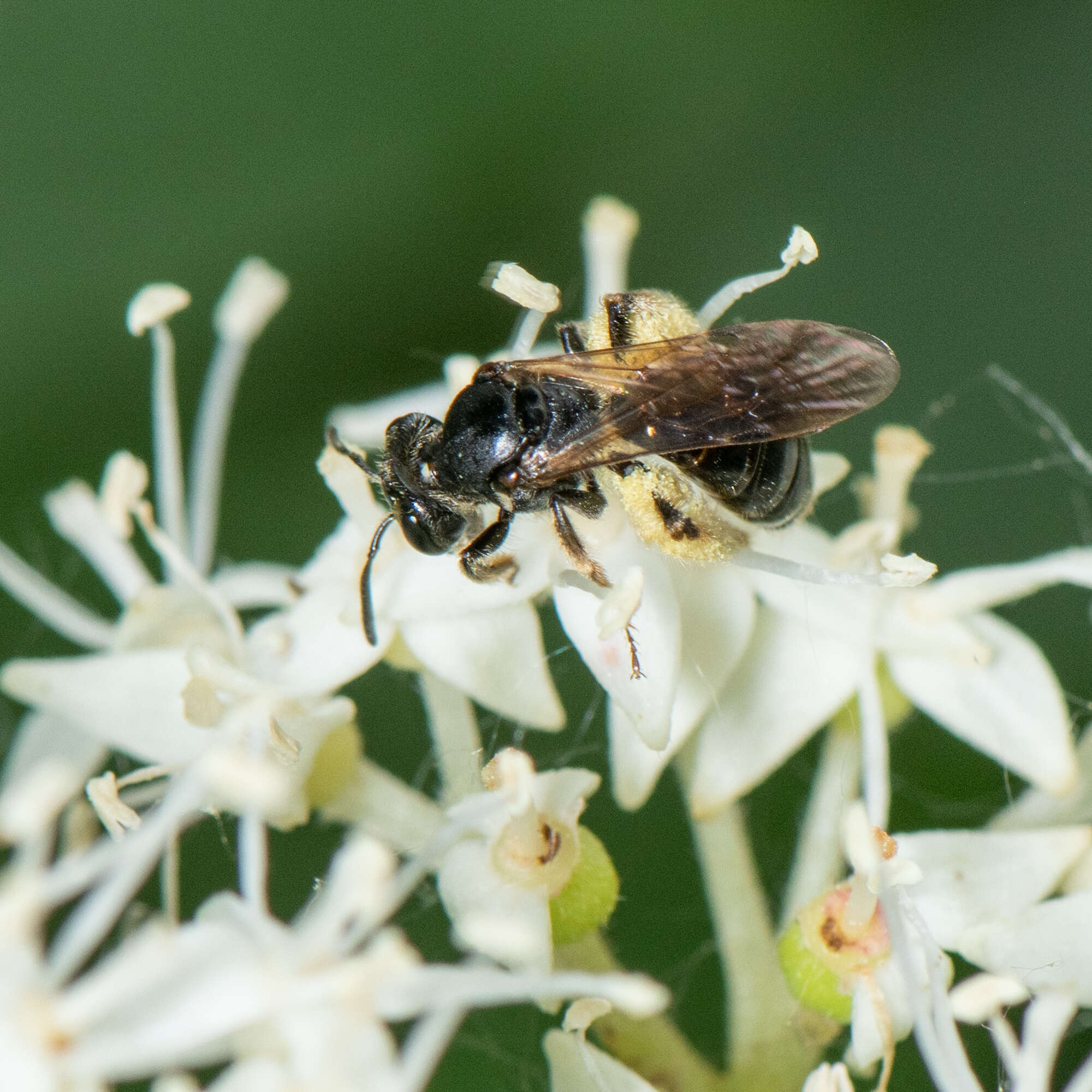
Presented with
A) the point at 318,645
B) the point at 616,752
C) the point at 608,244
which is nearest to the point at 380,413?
the point at 608,244

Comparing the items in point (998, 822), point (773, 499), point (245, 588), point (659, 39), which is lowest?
point (998, 822)

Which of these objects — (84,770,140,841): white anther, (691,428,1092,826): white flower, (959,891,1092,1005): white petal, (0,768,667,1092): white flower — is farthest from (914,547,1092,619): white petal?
(84,770,140,841): white anther

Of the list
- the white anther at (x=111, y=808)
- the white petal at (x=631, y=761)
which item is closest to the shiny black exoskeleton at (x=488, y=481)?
the white petal at (x=631, y=761)

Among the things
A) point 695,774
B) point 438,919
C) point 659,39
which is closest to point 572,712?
point 438,919

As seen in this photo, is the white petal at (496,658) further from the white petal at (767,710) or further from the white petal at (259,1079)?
the white petal at (259,1079)

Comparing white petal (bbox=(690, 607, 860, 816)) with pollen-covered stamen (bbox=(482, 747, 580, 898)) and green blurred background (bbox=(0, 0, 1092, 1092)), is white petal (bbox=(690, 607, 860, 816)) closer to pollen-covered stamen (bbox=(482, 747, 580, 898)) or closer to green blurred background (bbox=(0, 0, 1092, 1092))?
pollen-covered stamen (bbox=(482, 747, 580, 898))

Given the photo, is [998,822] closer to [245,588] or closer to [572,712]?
[572,712]
